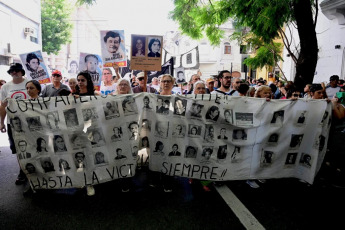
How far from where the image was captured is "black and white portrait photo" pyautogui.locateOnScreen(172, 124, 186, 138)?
3820 mm

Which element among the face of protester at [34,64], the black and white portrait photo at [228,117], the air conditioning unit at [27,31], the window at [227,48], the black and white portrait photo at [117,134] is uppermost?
the window at [227,48]

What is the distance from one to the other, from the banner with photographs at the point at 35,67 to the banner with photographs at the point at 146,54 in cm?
327

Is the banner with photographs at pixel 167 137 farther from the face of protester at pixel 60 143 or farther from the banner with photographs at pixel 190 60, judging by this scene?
the banner with photographs at pixel 190 60

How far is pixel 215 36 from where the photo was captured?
12.0 meters

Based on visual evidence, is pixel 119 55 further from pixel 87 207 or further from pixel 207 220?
pixel 207 220

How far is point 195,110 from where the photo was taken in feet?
12.6

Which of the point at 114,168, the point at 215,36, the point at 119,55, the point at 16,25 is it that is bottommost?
the point at 114,168

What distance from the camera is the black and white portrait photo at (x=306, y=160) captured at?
395 centimetres

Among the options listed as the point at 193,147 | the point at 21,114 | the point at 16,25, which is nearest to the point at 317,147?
the point at 193,147

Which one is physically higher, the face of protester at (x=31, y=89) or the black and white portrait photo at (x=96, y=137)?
the face of protester at (x=31, y=89)

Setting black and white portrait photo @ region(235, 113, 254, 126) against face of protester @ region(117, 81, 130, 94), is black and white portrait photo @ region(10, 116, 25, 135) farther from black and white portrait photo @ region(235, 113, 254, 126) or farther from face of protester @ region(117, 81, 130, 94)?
black and white portrait photo @ region(235, 113, 254, 126)

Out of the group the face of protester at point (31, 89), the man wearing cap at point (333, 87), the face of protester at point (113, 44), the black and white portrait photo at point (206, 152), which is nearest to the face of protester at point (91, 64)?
the face of protester at point (113, 44)

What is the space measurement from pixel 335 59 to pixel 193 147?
1240 cm

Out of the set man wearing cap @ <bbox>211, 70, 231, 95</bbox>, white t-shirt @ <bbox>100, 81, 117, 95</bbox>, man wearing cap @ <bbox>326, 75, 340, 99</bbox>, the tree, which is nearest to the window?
the tree
